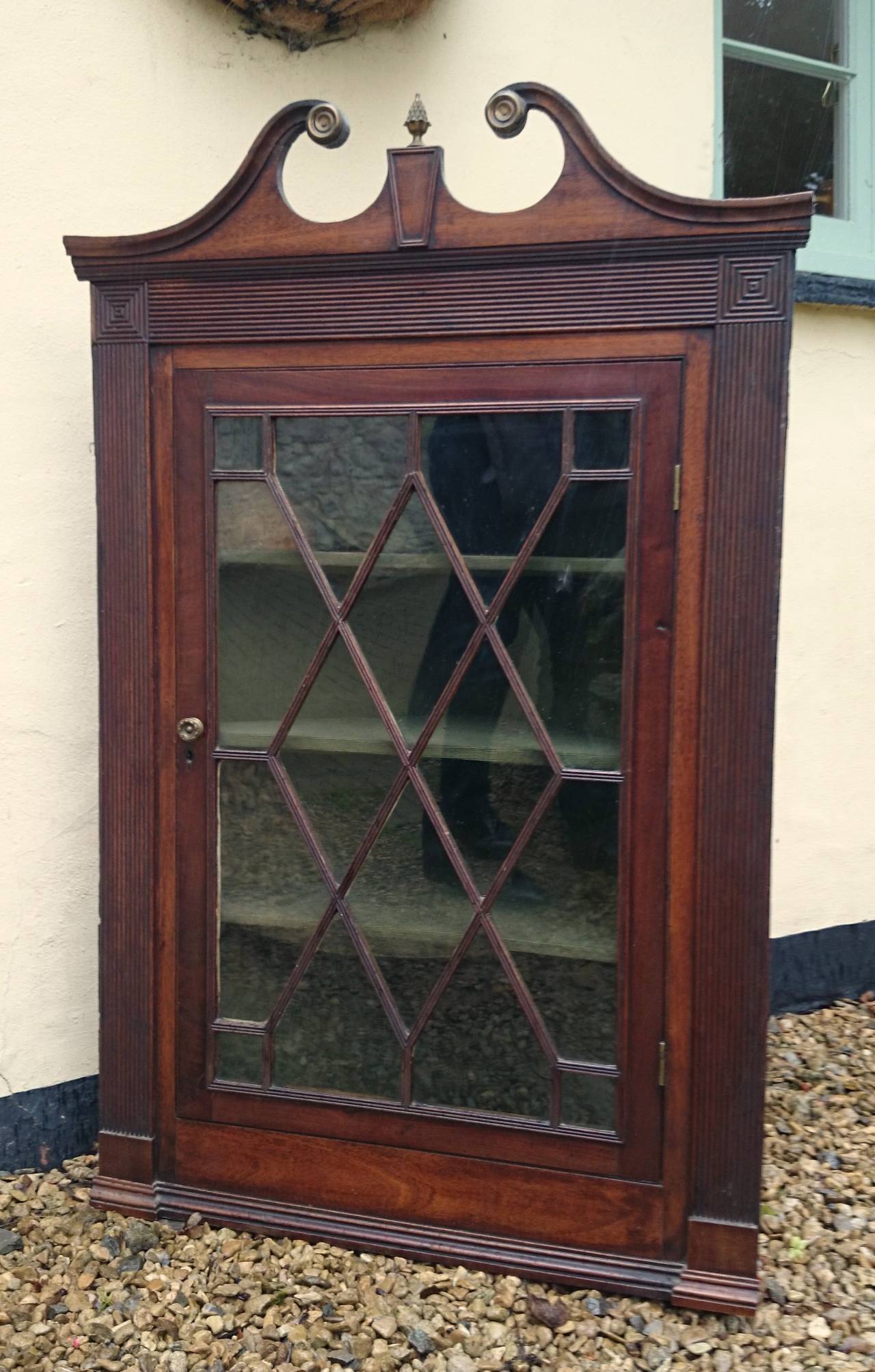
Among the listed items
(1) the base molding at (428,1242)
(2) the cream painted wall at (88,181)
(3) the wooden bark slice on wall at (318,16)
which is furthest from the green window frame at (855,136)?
(1) the base molding at (428,1242)

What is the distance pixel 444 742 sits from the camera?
1.96 meters

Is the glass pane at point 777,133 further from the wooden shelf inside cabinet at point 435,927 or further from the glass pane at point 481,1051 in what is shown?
the glass pane at point 481,1051

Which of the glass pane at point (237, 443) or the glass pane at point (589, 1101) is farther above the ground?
the glass pane at point (237, 443)

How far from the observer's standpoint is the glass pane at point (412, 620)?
1924 mm

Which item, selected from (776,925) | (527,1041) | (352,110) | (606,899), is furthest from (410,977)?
(352,110)

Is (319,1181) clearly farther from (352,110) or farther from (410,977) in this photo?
(352,110)

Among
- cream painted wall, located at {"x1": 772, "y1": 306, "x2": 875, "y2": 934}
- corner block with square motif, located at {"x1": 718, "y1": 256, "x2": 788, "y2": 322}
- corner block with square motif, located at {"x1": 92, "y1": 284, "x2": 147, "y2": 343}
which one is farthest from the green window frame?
corner block with square motif, located at {"x1": 92, "y1": 284, "x2": 147, "y2": 343}

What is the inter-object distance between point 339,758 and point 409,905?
0.28m

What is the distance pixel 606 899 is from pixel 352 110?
5.67 ft

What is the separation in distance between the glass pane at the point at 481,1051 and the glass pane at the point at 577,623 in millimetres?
393

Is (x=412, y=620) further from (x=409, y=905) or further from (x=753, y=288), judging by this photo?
(x=753, y=288)

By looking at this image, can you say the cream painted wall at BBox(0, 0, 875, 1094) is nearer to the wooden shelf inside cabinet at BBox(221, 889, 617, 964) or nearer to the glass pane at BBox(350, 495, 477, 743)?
the wooden shelf inside cabinet at BBox(221, 889, 617, 964)

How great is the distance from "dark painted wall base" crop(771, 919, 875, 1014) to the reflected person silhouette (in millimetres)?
1431

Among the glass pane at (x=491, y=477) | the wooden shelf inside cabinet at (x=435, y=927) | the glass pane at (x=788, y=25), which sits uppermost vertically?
the glass pane at (x=788, y=25)
